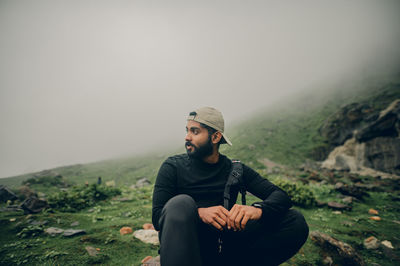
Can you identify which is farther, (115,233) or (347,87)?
(347,87)

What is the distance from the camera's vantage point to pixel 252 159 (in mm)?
19109

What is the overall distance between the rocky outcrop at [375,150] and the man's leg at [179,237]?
19652mm

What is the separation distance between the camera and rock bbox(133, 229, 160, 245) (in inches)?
186

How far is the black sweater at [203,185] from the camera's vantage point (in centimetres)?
251

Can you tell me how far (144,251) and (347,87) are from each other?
178 ft

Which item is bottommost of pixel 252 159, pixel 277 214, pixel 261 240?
pixel 252 159

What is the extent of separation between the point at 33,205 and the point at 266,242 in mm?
8430

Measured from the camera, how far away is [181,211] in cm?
187

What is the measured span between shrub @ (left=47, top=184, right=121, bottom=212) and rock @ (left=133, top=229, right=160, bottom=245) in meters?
4.16

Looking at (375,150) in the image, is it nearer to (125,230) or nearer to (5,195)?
(125,230)

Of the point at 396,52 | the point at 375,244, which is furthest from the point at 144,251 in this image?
the point at 396,52

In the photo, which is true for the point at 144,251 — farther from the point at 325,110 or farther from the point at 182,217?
the point at 325,110

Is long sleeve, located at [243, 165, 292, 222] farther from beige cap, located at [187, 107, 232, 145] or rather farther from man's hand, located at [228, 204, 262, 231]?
beige cap, located at [187, 107, 232, 145]

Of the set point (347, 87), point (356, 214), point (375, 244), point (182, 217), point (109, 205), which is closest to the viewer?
point (182, 217)
